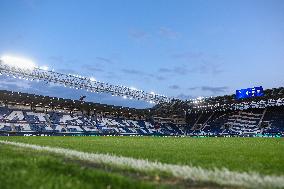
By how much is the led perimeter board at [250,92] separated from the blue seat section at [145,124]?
6.22 m

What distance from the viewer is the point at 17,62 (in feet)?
151

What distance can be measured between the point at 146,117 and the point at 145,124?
14.6 ft

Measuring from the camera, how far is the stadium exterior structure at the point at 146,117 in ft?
162

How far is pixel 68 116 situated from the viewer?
56.3m

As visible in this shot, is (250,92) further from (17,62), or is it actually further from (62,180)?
(62,180)

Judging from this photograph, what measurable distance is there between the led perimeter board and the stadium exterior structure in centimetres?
147

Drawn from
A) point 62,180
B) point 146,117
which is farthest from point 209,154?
point 146,117

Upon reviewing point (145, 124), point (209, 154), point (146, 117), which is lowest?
point (209, 154)

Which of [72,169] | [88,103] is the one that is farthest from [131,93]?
[72,169]

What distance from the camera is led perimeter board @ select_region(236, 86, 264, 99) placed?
176ft

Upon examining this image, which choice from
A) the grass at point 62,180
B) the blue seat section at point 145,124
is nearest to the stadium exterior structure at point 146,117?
the blue seat section at point 145,124

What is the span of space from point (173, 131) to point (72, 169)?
6259 centimetres

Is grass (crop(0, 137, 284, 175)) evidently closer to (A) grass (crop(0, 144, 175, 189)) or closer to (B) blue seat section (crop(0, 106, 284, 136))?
(A) grass (crop(0, 144, 175, 189))

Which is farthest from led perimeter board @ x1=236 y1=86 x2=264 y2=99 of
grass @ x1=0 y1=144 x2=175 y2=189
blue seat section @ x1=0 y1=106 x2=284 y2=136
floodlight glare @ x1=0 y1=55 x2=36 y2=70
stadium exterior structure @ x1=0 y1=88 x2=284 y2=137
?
grass @ x1=0 y1=144 x2=175 y2=189
